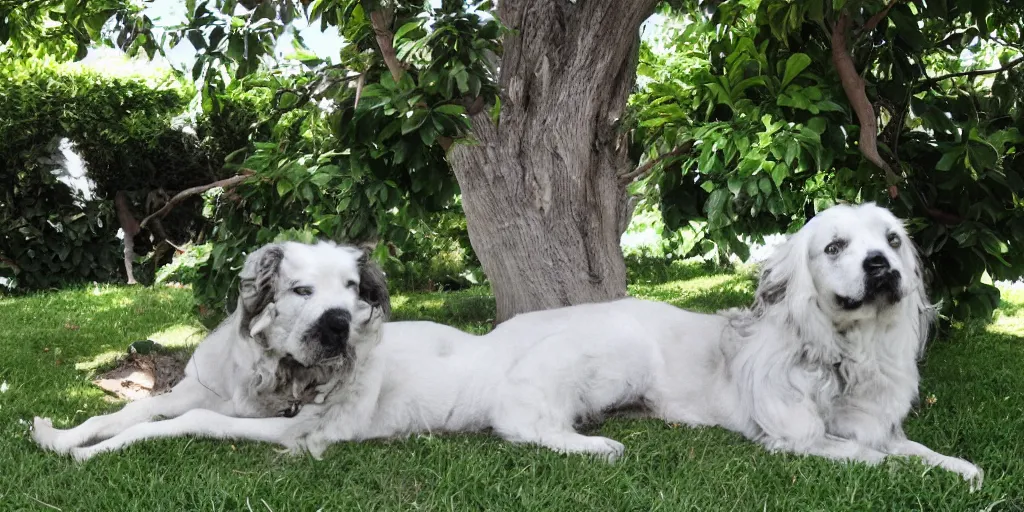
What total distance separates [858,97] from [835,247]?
62.3 inches

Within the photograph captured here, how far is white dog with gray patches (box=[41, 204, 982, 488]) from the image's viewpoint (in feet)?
11.8

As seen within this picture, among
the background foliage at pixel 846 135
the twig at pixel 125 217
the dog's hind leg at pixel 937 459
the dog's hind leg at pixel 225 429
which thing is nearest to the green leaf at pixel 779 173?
the background foliage at pixel 846 135

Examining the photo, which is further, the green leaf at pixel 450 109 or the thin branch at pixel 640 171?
the thin branch at pixel 640 171

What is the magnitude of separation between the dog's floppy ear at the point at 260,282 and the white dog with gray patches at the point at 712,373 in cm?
48

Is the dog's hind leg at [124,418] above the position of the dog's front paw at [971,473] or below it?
above

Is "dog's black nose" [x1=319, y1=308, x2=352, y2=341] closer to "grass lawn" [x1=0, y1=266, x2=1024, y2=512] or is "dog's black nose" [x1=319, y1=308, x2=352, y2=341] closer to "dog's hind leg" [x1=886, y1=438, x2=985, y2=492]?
"grass lawn" [x1=0, y1=266, x2=1024, y2=512]

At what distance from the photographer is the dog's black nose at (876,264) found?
3471 millimetres

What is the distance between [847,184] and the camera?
5.33 metres

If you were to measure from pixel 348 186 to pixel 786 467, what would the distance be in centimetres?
279

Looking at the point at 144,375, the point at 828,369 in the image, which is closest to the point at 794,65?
the point at 828,369

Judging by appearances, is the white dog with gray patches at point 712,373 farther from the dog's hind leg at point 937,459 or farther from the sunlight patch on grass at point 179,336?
the sunlight patch on grass at point 179,336

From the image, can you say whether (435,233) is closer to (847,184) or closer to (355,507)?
(847,184)

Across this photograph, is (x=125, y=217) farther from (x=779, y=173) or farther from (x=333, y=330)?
(x=779, y=173)

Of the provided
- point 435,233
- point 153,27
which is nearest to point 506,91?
point 153,27
